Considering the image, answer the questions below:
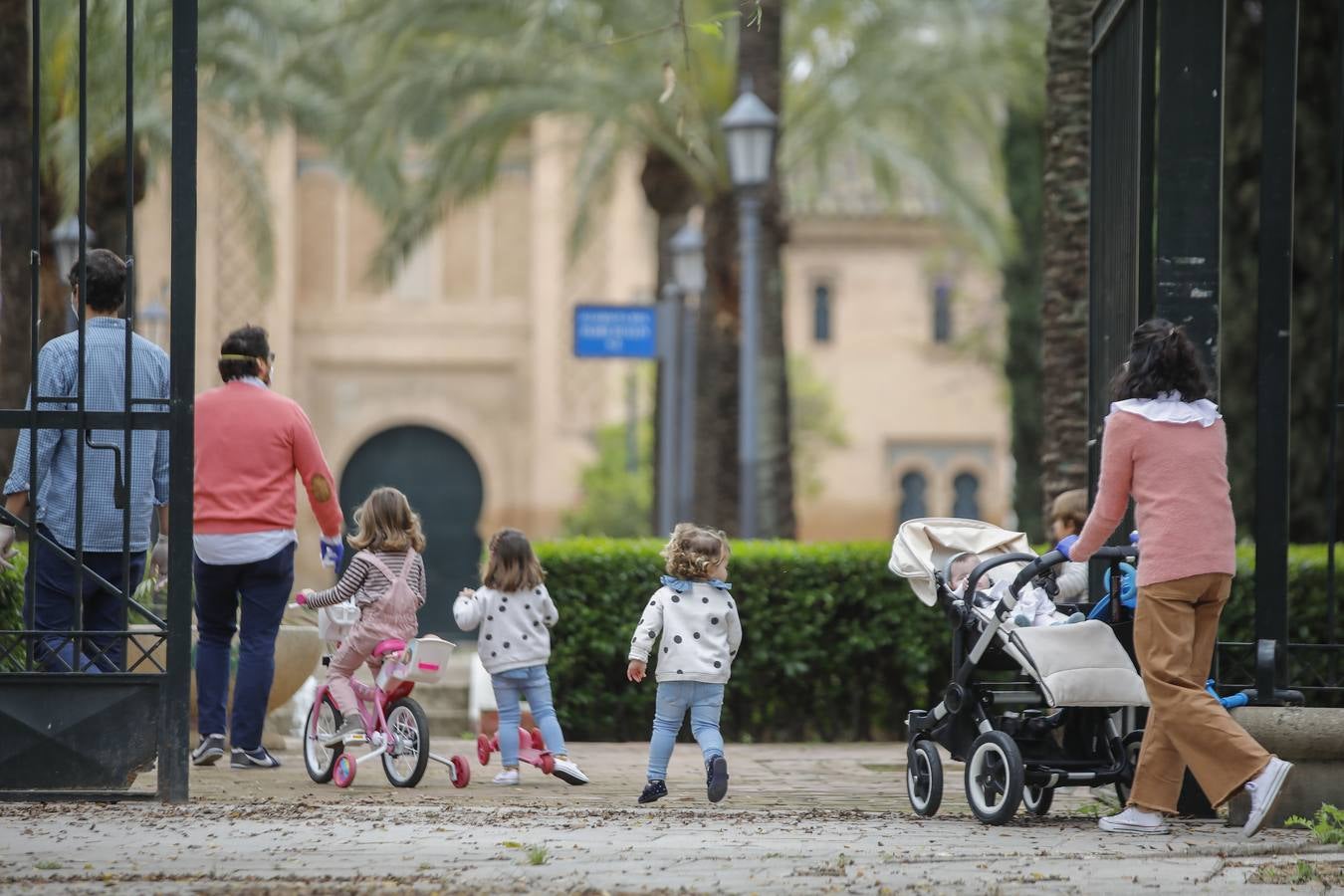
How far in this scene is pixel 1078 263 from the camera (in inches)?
524

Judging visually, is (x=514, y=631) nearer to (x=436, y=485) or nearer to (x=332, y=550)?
(x=332, y=550)

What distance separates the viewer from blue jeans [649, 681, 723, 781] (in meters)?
8.23

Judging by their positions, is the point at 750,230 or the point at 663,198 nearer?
the point at 750,230

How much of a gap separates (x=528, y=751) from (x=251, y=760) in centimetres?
125

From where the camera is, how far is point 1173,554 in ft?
23.2

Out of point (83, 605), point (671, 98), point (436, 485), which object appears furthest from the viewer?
point (436, 485)

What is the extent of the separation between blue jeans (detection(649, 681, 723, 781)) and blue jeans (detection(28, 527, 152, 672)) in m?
2.09

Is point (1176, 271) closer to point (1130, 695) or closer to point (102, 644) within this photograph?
point (1130, 695)

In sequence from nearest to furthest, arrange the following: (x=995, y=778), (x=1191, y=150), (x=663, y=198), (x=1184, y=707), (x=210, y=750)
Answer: (x=1184, y=707) < (x=995, y=778) < (x=1191, y=150) < (x=210, y=750) < (x=663, y=198)

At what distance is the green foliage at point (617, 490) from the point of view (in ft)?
111

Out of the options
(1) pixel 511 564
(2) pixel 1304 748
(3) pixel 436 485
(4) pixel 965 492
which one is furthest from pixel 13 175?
(4) pixel 965 492

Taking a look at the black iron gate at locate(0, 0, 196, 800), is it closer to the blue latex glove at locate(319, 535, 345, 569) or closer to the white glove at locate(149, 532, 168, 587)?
the blue latex glove at locate(319, 535, 345, 569)

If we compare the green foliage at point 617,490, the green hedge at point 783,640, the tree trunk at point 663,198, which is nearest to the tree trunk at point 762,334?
the tree trunk at point 663,198

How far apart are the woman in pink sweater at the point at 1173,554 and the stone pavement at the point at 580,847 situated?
25 centimetres
